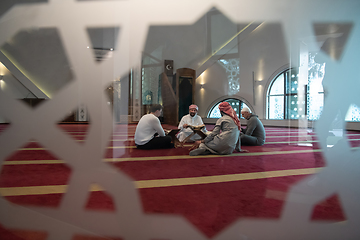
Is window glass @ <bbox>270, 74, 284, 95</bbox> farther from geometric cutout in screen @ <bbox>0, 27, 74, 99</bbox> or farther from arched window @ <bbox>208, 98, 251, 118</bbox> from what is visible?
geometric cutout in screen @ <bbox>0, 27, 74, 99</bbox>

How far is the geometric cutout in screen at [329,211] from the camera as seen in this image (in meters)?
1.01

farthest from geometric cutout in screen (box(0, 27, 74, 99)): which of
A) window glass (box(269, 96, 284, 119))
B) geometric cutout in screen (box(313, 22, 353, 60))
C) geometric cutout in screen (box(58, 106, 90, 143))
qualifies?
window glass (box(269, 96, 284, 119))

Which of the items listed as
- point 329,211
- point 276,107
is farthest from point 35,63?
point 276,107

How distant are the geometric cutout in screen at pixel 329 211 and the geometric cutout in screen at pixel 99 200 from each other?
39.2 inches

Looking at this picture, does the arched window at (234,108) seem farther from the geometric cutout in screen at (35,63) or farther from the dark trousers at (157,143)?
the geometric cutout in screen at (35,63)

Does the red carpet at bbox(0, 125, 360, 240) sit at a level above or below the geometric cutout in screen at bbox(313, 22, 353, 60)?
below

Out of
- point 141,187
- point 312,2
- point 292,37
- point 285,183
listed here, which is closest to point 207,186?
point 141,187

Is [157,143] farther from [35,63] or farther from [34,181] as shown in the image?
[35,63]

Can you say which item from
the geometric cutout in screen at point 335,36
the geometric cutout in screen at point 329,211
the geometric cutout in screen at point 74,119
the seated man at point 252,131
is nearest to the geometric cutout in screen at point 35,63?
the geometric cutout in screen at point 74,119

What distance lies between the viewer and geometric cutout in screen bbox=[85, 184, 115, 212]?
3.52 ft

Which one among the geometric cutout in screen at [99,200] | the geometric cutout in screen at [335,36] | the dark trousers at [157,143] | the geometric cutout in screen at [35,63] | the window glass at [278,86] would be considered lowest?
the geometric cutout in screen at [99,200]

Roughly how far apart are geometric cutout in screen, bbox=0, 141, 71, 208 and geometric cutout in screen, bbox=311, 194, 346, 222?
1207 mm

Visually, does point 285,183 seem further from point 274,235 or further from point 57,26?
point 57,26

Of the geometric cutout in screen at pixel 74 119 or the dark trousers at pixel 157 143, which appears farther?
the dark trousers at pixel 157 143
